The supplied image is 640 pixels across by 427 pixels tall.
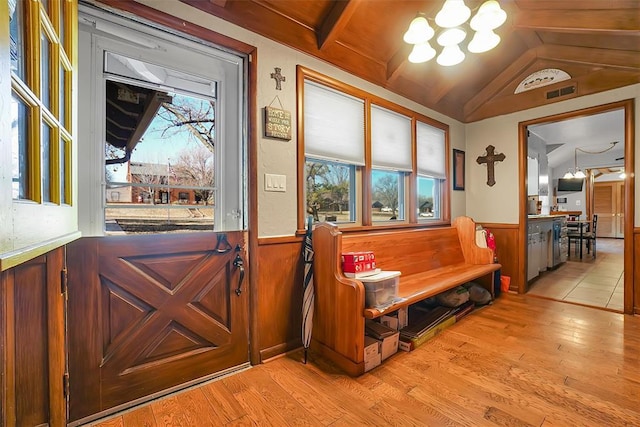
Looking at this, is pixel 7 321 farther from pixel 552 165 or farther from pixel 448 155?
pixel 552 165

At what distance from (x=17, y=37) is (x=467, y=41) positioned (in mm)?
3419

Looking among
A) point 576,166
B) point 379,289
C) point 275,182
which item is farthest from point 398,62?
point 576,166

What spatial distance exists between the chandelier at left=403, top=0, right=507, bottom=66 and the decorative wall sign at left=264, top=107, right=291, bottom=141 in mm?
1134

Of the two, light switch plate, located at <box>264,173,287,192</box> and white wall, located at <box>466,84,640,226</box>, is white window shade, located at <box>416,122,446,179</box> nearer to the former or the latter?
white wall, located at <box>466,84,640,226</box>

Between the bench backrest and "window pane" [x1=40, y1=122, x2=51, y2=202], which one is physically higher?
"window pane" [x1=40, y1=122, x2=51, y2=202]

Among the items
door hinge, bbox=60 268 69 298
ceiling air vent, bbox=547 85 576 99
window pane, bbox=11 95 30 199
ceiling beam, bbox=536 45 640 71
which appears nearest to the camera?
window pane, bbox=11 95 30 199

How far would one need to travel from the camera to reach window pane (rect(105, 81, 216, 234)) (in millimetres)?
1631

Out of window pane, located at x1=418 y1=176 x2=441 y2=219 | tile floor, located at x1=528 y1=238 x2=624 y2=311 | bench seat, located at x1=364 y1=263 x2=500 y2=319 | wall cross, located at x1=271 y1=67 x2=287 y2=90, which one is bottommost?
tile floor, located at x1=528 y1=238 x2=624 y2=311

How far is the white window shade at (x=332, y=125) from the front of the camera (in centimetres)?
238

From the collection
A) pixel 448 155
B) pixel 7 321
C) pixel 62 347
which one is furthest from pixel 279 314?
pixel 448 155

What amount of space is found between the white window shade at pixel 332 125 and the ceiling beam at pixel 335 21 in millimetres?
352

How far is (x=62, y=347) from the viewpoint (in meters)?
Result: 1.33

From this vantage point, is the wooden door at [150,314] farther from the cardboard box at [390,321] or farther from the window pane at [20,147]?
the cardboard box at [390,321]

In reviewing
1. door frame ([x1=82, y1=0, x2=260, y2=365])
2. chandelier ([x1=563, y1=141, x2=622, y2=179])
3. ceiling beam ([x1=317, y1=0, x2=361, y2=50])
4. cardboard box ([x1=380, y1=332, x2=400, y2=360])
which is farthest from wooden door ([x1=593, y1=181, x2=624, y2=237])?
door frame ([x1=82, y1=0, x2=260, y2=365])
